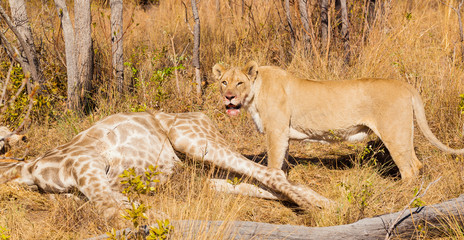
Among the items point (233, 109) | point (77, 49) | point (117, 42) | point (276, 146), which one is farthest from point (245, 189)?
point (77, 49)

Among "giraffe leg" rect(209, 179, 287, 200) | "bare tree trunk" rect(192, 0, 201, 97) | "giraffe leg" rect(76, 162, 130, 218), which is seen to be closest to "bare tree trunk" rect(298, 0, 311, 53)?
"bare tree trunk" rect(192, 0, 201, 97)

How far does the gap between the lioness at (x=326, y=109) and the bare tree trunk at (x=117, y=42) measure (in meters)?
2.35

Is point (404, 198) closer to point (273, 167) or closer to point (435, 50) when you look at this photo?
point (273, 167)

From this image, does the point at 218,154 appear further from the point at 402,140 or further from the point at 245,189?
the point at 402,140

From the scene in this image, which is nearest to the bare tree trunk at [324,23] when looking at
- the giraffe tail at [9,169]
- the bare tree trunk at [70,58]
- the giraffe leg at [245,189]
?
the giraffe leg at [245,189]

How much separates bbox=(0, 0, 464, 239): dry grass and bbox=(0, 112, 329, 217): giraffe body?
0.17 meters

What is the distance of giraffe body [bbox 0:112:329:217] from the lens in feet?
13.9

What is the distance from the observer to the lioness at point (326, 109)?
4.78 metres

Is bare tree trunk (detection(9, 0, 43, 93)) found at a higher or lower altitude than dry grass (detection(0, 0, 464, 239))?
higher

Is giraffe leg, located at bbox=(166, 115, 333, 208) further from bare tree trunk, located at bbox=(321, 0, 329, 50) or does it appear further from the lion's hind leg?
bare tree trunk, located at bbox=(321, 0, 329, 50)

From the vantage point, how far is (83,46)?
271 inches

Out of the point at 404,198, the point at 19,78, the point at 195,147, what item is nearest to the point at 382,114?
the point at 404,198

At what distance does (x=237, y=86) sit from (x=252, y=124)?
181cm

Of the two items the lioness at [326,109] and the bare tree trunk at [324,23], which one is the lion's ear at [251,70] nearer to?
the lioness at [326,109]
